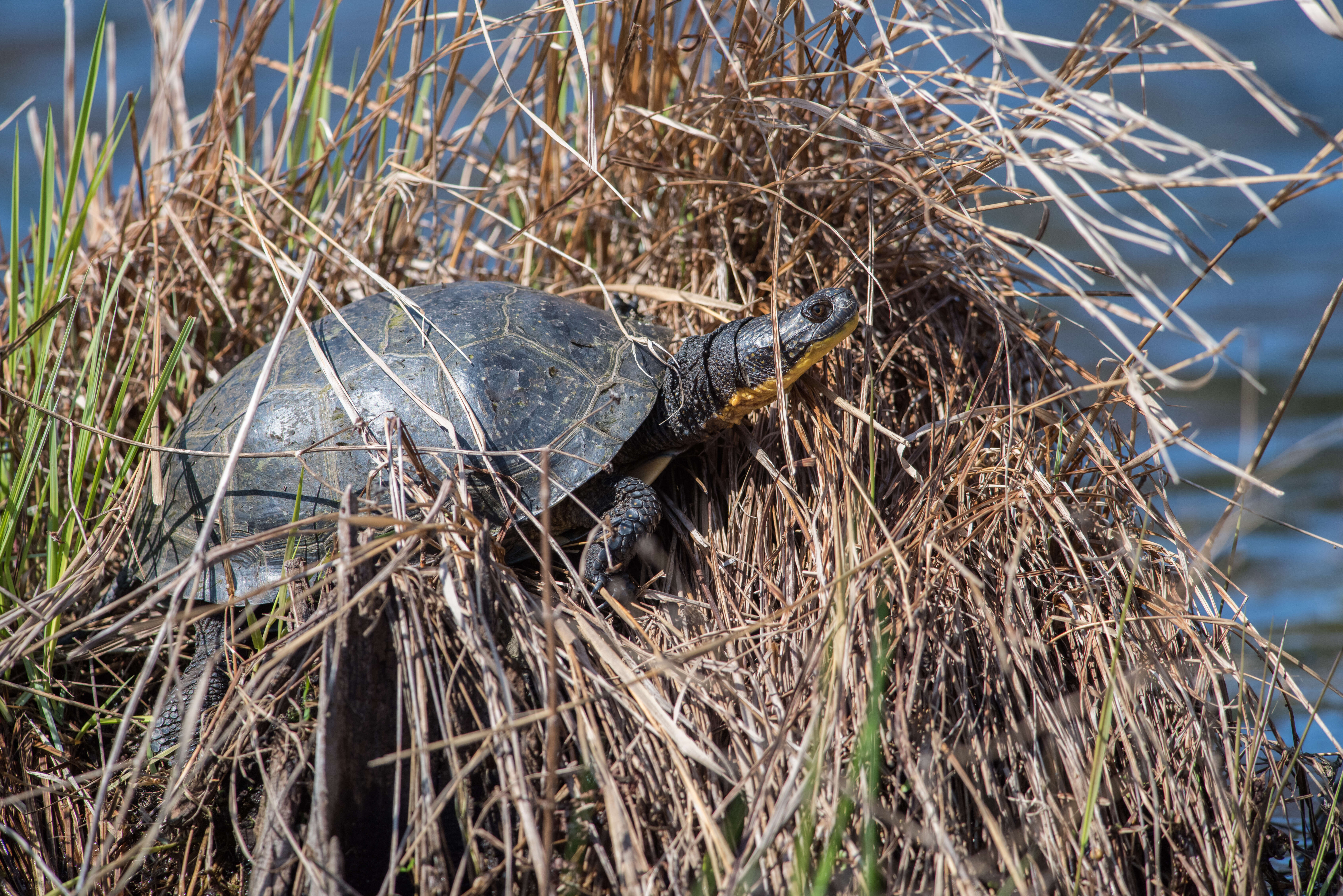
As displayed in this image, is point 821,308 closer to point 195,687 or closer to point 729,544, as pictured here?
point 729,544

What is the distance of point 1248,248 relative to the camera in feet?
20.6

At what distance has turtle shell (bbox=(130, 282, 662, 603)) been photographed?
2.05 m

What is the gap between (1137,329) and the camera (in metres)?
4.75

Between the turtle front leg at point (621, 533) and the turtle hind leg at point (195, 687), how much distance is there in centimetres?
84

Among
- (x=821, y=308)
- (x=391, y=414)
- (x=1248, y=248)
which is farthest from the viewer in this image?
(x=1248, y=248)

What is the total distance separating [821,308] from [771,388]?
0.23 m

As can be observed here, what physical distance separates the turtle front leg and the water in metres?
1.35

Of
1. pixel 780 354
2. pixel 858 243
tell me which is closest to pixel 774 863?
pixel 780 354

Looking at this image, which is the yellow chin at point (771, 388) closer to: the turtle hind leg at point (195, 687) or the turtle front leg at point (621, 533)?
the turtle front leg at point (621, 533)

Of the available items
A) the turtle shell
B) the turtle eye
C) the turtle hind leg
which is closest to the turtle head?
the turtle eye

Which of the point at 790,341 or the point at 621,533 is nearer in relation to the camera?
the point at 621,533

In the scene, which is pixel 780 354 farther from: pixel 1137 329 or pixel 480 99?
pixel 480 99

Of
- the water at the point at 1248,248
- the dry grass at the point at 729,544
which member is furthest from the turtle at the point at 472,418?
the water at the point at 1248,248

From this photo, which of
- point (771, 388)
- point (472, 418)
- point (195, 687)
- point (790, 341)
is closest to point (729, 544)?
point (771, 388)
